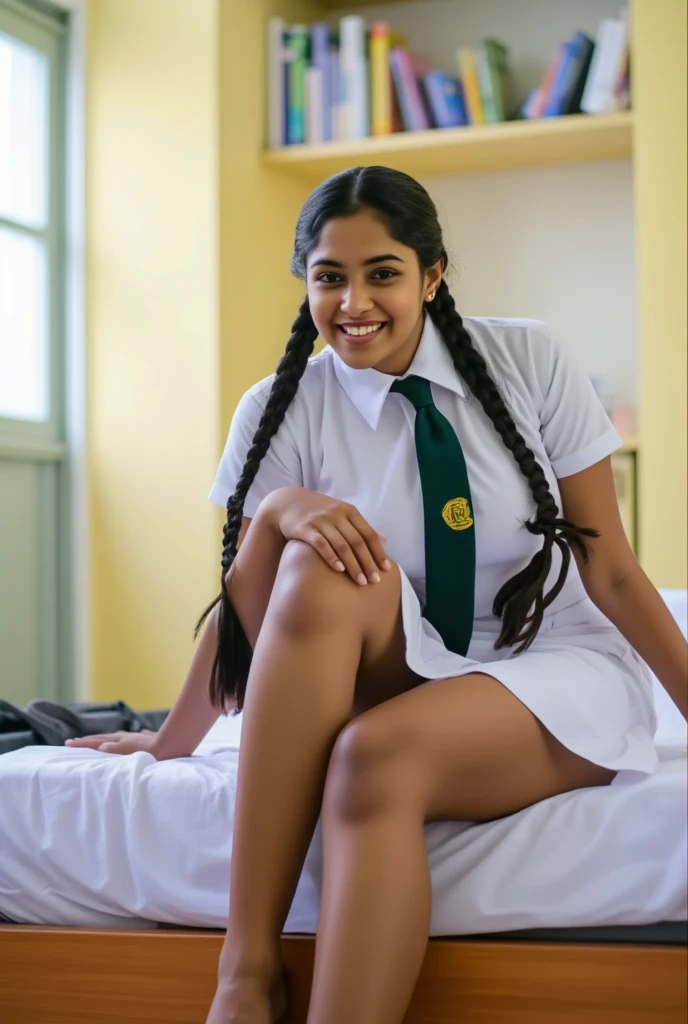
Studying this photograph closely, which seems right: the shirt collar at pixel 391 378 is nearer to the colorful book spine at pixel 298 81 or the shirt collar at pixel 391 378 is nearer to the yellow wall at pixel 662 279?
the yellow wall at pixel 662 279

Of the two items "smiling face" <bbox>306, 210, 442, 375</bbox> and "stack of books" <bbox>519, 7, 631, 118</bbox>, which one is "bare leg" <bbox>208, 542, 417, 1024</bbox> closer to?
"smiling face" <bbox>306, 210, 442, 375</bbox>

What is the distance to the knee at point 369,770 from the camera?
3.54ft

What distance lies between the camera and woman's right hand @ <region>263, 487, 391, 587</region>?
118cm

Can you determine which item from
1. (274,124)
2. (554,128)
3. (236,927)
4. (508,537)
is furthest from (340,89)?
(236,927)

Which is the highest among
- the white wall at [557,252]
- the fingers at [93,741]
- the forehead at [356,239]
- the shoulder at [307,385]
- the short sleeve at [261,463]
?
the white wall at [557,252]

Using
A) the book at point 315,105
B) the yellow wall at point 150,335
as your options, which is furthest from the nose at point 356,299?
the book at point 315,105

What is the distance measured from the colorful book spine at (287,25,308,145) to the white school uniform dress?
1.81m

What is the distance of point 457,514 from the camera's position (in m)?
1.35

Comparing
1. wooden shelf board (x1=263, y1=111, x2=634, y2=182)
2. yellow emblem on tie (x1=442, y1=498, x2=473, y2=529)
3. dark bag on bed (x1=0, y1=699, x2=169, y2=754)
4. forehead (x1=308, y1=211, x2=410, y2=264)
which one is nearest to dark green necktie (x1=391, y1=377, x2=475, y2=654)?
yellow emblem on tie (x1=442, y1=498, x2=473, y2=529)

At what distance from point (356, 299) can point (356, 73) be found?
6.30ft

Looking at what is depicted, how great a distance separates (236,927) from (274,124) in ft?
7.99

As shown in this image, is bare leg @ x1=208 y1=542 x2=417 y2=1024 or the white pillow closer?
bare leg @ x1=208 y1=542 x2=417 y2=1024

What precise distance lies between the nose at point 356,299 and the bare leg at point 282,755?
315 millimetres

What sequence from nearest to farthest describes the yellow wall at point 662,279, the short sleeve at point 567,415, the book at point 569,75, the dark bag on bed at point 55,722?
the short sleeve at point 567,415 → the dark bag on bed at point 55,722 → the yellow wall at point 662,279 → the book at point 569,75
